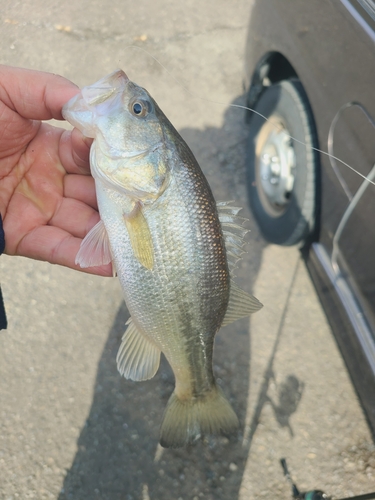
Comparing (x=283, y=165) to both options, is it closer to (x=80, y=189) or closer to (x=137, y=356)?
(x=80, y=189)

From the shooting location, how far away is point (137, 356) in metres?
2.02

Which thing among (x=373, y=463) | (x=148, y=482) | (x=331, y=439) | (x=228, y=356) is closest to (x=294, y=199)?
(x=228, y=356)

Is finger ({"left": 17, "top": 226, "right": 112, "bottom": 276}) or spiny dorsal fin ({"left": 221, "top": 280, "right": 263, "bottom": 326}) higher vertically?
spiny dorsal fin ({"left": 221, "top": 280, "right": 263, "bottom": 326})

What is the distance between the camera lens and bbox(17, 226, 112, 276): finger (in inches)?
84.7

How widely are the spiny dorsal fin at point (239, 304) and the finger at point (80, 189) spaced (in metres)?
0.96

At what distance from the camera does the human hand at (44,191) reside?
2164mm

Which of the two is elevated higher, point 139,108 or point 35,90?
point 139,108

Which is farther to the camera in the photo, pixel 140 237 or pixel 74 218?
pixel 74 218

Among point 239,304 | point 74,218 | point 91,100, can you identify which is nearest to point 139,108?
point 91,100

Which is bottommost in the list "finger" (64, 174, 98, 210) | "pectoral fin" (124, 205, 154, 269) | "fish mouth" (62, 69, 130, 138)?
"finger" (64, 174, 98, 210)

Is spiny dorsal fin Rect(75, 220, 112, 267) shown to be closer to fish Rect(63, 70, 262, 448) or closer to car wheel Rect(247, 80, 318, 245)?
fish Rect(63, 70, 262, 448)

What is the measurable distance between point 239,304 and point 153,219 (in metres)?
0.62

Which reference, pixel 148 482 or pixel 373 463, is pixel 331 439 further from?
pixel 148 482

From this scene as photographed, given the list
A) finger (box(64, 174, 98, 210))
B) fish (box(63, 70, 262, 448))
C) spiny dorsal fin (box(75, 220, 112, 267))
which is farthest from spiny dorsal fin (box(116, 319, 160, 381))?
finger (box(64, 174, 98, 210))
